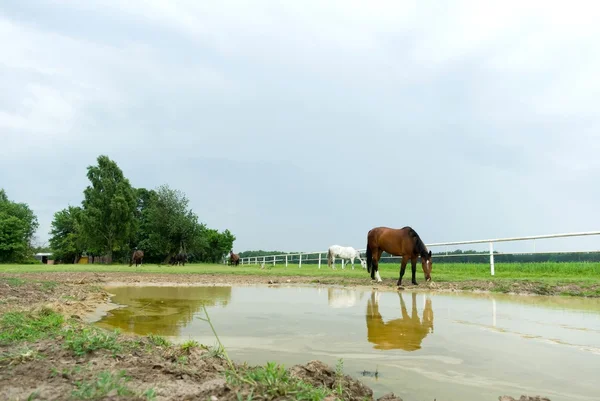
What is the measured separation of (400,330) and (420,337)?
425 millimetres

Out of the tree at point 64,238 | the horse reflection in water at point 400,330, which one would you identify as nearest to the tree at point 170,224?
the tree at point 64,238

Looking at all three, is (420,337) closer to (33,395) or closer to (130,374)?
(130,374)

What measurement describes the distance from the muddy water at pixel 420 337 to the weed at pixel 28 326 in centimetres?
75

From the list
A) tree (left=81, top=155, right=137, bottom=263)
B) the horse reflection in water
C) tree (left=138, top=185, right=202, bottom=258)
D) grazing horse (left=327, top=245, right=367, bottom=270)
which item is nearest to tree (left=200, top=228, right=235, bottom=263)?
tree (left=138, top=185, right=202, bottom=258)

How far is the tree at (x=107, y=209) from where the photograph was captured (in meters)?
51.2

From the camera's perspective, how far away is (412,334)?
4648 millimetres

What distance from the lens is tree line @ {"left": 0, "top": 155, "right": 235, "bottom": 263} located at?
51.8 meters

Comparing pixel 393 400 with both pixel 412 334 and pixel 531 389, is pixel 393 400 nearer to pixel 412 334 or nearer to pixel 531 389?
pixel 531 389

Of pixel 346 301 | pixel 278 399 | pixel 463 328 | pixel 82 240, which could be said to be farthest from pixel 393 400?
pixel 82 240

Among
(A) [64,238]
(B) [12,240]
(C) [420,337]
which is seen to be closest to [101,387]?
(C) [420,337]

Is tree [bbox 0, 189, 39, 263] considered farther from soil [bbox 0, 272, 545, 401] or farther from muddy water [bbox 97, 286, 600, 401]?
soil [bbox 0, 272, 545, 401]

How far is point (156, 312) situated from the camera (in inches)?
252

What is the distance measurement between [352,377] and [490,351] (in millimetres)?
1586

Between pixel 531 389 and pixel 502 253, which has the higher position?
pixel 502 253
